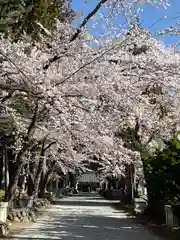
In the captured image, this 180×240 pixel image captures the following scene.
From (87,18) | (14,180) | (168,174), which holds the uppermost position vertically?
(87,18)

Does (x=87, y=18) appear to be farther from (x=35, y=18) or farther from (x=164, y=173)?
(x=164, y=173)

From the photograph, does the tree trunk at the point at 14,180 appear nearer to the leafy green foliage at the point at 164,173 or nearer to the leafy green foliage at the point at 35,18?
the leafy green foliage at the point at 35,18

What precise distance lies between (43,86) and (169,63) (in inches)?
179

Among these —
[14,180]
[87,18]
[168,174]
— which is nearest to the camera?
[87,18]

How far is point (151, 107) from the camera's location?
67.4 feet

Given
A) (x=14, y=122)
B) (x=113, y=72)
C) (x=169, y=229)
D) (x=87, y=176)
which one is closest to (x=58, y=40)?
(x=113, y=72)

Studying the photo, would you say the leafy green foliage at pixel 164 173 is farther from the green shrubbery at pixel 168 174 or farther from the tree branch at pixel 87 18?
the tree branch at pixel 87 18

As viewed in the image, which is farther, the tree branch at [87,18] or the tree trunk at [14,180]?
the tree trunk at [14,180]

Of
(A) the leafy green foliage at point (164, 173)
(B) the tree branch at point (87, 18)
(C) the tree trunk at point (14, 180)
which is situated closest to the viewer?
(B) the tree branch at point (87, 18)

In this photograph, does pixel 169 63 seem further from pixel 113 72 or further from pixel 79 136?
pixel 79 136

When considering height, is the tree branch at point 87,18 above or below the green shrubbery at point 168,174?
above

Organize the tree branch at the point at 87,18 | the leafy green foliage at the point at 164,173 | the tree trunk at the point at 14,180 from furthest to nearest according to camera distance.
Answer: the tree trunk at the point at 14,180
the leafy green foliage at the point at 164,173
the tree branch at the point at 87,18

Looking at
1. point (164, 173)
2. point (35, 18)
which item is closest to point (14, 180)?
point (164, 173)

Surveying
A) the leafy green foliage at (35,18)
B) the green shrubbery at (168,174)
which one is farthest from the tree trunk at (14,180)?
the green shrubbery at (168,174)
